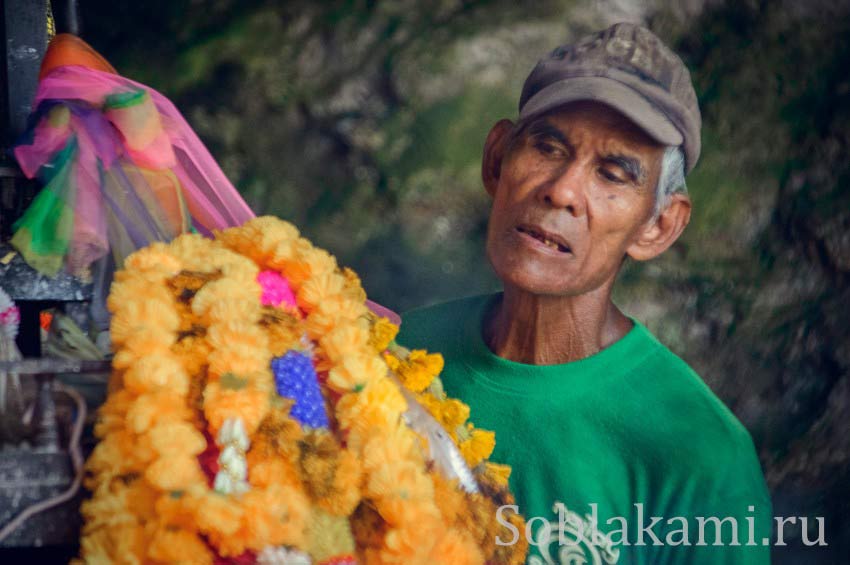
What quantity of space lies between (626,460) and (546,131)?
0.73m

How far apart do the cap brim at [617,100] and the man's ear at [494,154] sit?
0.73 feet

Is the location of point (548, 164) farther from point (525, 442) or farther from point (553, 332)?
point (525, 442)

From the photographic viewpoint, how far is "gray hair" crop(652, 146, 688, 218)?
2.10 metres

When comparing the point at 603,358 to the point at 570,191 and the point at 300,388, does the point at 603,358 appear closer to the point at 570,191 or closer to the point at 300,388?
the point at 570,191

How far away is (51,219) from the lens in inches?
66.1

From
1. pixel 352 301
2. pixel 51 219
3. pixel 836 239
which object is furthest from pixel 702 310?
pixel 51 219

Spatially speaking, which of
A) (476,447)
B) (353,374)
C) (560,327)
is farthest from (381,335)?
(560,327)

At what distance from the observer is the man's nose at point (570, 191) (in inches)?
80.3

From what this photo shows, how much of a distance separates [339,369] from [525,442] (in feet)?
2.17

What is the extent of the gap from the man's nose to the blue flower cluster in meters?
0.75

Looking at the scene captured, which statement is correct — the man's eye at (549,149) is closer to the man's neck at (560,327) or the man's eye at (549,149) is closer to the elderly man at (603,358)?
the elderly man at (603,358)

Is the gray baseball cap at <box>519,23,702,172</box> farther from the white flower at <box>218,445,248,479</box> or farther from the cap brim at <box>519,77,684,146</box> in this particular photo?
the white flower at <box>218,445,248,479</box>

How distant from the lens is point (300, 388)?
151 cm

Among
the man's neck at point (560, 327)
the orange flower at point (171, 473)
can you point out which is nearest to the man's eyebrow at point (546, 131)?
the man's neck at point (560, 327)
